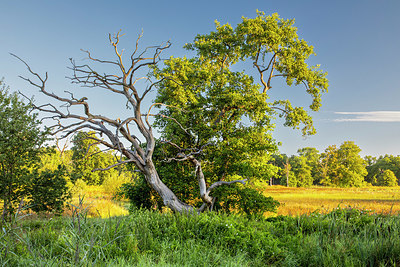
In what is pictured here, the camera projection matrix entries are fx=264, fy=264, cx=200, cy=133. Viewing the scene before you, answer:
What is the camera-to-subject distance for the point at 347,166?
51.0 m

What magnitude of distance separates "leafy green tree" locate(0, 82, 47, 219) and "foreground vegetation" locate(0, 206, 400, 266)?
4924mm

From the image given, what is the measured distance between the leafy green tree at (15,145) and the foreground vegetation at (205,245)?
492 cm

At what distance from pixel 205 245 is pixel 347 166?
53.7 m

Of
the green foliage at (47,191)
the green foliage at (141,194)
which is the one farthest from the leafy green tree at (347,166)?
the green foliage at (47,191)

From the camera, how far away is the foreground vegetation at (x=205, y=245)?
→ 415 centimetres

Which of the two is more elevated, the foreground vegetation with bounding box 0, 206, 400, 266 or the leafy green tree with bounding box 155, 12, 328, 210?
the leafy green tree with bounding box 155, 12, 328, 210

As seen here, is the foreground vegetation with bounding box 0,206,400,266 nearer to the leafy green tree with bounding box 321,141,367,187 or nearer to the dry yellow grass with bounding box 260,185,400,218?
the dry yellow grass with bounding box 260,185,400,218

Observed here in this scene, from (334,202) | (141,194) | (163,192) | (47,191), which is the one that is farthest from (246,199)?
(334,202)

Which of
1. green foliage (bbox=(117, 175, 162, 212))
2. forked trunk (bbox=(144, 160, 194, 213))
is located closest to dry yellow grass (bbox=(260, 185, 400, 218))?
forked trunk (bbox=(144, 160, 194, 213))

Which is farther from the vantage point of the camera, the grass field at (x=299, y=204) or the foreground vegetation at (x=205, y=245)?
the grass field at (x=299, y=204)

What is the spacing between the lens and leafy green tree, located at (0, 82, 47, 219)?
9.45 meters

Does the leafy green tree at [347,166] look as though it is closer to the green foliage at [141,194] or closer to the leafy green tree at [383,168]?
the leafy green tree at [383,168]

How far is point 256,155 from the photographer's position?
42.7ft

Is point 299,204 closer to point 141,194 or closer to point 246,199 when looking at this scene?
point 246,199
